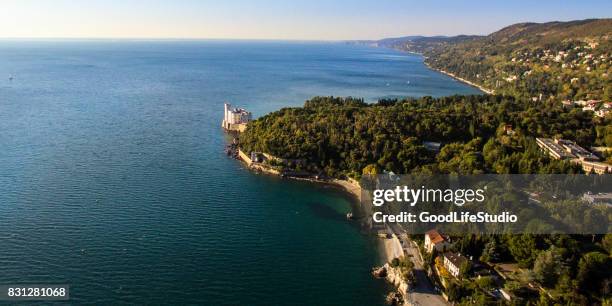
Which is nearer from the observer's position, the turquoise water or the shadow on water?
the turquoise water

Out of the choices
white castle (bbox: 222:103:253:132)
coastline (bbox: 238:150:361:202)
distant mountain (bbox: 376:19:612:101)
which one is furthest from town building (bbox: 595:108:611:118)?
white castle (bbox: 222:103:253:132)

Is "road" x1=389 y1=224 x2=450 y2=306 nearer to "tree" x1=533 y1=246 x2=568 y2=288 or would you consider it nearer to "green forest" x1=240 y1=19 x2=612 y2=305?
"green forest" x1=240 y1=19 x2=612 y2=305

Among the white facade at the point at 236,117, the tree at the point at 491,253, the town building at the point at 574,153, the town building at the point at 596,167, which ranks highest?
the white facade at the point at 236,117

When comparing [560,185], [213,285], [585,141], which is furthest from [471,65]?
[213,285]

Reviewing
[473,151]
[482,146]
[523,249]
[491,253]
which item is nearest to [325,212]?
[491,253]

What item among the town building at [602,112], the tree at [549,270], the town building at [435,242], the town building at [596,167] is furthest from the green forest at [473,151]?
the town building at [602,112]

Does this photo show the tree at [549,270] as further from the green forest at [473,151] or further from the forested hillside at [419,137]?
the forested hillside at [419,137]

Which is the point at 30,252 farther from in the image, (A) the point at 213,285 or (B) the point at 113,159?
(B) the point at 113,159

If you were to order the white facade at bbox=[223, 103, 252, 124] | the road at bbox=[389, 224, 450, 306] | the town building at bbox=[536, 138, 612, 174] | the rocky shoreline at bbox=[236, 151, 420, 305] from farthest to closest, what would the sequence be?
the white facade at bbox=[223, 103, 252, 124] → the town building at bbox=[536, 138, 612, 174] → the rocky shoreline at bbox=[236, 151, 420, 305] → the road at bbox=[389, 224, 450, 306]
